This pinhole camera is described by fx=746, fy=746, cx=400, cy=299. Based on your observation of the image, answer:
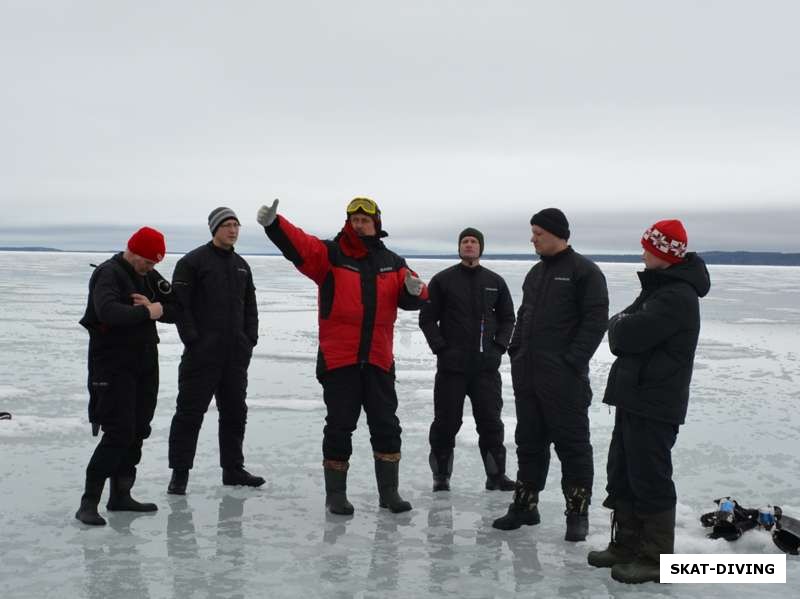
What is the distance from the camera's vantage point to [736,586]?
141 inches

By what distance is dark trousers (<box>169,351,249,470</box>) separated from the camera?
4.95m

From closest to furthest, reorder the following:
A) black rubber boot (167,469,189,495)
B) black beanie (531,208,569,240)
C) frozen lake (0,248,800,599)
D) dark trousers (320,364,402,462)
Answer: frozen lake (0,248,800,599), black beanie (531,208,569,240), dark trousers (320,364,402,462), black rubber boot (167,469,189,495)

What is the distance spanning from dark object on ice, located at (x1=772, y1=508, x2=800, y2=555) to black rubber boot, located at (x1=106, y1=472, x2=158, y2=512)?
139 inches

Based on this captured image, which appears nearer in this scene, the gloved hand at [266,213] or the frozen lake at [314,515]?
the frozen lake at [314,515]

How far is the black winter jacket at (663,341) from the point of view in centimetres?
354

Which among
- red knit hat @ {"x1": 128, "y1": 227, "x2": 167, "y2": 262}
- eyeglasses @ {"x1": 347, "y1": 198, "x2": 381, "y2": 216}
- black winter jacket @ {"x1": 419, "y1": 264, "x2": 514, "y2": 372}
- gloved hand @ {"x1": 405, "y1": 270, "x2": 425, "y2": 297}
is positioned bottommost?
black winter jacket @ {"x1": 419, "y1": 264, "x2": 514, "y2": 372}

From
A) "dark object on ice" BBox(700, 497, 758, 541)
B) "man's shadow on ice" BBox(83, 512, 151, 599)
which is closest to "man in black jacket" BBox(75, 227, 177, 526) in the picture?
"man's shadow on ice" BBox(83, 512, 151, 599)

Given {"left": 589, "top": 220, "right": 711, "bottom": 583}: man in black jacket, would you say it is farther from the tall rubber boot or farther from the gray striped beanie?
the gray striped beanie

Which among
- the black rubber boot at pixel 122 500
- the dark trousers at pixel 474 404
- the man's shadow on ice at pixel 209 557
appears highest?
the dark trousers at pixel 474 404

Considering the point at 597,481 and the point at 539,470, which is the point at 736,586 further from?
the point at 597,481

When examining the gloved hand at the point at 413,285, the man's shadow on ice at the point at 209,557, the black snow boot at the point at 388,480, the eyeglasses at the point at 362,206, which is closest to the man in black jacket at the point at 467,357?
the black snow boot at the point at 388,480

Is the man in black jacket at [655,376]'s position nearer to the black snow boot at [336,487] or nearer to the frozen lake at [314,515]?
the frozen lake at [314,515]

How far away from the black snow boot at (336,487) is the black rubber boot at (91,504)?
4.27 feet

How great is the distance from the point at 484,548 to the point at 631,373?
1.25 m
